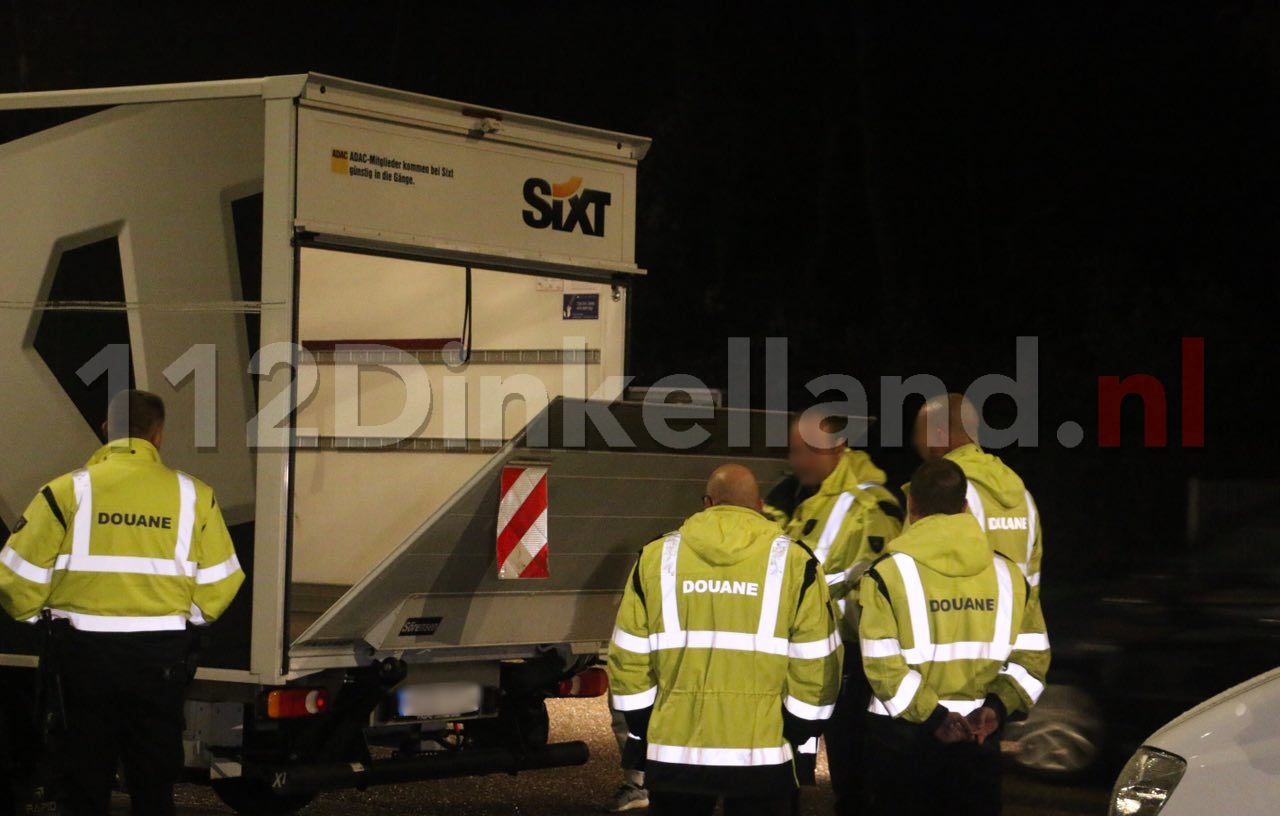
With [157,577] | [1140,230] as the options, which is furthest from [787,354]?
[157,577]

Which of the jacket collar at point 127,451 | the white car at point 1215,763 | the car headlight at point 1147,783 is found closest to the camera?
the white car at point 1215,763

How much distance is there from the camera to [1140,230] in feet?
59.5

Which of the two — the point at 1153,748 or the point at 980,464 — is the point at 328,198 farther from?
the point at 1153,748

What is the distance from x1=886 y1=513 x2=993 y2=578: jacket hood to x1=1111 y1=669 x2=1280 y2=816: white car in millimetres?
937

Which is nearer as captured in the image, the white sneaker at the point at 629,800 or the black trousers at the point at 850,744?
the black trousers at the point at 850,744

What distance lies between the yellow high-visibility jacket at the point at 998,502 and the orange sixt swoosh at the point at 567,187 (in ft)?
7.19

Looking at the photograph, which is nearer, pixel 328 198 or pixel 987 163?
pixel 328 198

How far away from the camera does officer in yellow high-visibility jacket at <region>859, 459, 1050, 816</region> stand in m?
4.99

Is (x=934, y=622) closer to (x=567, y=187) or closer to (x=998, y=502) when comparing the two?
(x=998, y=502)

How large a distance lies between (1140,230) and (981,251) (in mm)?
2042

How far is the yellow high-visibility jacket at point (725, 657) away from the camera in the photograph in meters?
4.87

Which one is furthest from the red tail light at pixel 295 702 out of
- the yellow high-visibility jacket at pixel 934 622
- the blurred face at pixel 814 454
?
the yellow high-visibility jacket at pixel 934 622

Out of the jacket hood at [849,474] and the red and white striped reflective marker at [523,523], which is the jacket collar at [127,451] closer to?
the red and white striped reflective marker at [523,523]

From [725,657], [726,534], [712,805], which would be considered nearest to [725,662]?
[725,657]
